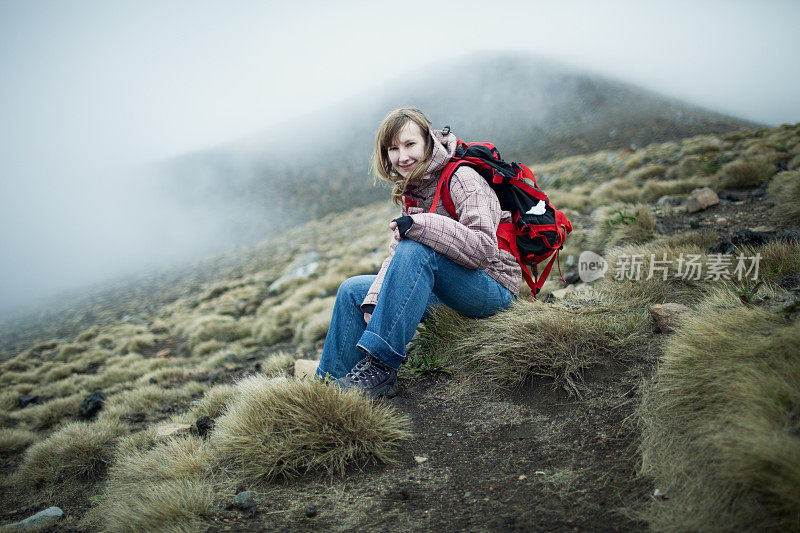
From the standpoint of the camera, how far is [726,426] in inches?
60.2

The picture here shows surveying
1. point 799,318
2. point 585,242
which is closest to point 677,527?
point 799,318

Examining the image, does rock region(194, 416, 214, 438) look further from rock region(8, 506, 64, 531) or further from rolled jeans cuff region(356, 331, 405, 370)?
rolled jeans cuff region(356, 331, 405, 370)

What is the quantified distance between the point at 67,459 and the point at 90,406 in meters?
1.74

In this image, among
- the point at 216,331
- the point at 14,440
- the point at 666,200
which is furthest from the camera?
the point at 216,331

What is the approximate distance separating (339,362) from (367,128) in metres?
52.6

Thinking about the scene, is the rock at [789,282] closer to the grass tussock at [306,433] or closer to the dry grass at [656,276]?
the dry grass at [656,276]

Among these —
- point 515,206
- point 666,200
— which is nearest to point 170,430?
point 515,206

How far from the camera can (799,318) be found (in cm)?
178

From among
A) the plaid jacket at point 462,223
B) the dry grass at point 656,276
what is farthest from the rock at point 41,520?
the dry grass at point 656,276

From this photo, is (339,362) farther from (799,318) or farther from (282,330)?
(282,330)

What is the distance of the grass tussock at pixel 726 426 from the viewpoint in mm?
1258

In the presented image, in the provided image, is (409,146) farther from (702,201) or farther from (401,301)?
(702,201)

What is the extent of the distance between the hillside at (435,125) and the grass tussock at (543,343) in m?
21.3

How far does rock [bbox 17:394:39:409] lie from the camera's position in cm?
617
